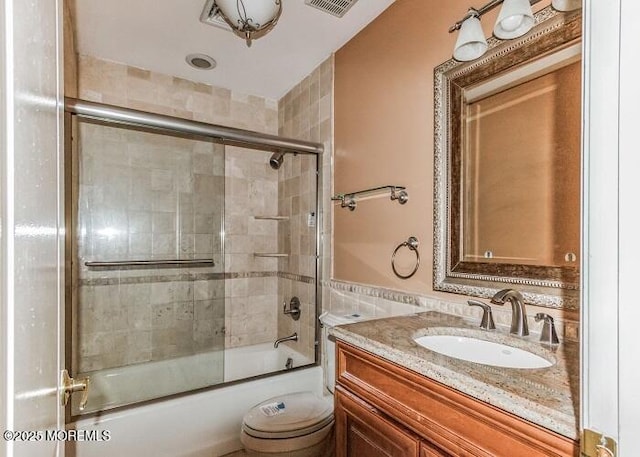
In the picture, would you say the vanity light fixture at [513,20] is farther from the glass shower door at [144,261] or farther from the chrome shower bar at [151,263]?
the chrome shower bar at [151,263]

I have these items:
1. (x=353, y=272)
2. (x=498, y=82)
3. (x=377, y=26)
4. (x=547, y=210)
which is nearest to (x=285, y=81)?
(x=377, y=26)

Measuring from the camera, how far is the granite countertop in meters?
0.65

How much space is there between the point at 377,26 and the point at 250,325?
92.3 inches

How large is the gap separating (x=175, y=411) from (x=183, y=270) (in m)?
0.93

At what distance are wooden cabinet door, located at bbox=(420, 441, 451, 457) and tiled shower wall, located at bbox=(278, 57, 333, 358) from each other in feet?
4.71

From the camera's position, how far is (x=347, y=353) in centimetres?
119

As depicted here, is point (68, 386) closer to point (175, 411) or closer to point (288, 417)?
point (288, 417)

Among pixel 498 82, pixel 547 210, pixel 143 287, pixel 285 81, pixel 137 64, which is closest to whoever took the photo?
pixel 547 210

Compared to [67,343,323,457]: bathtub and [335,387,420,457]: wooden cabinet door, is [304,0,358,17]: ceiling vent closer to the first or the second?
[335,387,420,457]: wooden cabinet door

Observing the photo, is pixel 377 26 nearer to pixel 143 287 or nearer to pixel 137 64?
pixel 137 64

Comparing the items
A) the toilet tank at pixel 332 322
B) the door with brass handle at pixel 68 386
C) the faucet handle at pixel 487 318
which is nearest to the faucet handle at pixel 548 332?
the faucet handle at pixel 487 318

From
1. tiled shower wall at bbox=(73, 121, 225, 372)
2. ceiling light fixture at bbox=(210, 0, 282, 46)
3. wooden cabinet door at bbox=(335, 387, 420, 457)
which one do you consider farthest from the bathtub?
ceiling light fixture at bbox=(210, 0, 282, 46)

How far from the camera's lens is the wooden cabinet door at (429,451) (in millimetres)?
840

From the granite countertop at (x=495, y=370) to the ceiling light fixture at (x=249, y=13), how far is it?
135 cm
